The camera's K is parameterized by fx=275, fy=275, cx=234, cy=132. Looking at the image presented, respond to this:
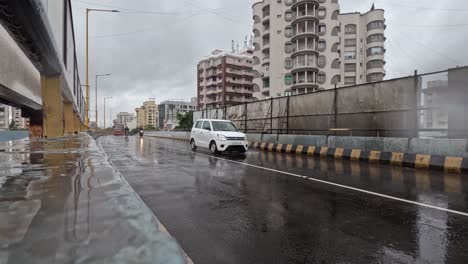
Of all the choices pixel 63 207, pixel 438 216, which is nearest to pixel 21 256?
pixel 63 207

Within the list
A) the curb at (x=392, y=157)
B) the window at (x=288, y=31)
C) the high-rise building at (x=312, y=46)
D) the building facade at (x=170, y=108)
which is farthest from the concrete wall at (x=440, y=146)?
the building facade at (x=170, y=108)

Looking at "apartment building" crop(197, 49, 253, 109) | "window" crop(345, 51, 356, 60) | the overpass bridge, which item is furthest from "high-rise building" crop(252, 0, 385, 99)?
the overpass bridge

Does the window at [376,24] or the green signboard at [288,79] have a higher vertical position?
the window at [376,24]

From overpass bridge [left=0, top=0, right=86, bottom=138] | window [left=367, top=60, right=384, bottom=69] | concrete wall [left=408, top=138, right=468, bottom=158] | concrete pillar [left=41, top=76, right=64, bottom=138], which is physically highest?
window [left=367, top=60, right=384, bottom=69]

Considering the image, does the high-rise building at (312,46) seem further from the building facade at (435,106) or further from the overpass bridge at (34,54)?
the building facade at (435,106)

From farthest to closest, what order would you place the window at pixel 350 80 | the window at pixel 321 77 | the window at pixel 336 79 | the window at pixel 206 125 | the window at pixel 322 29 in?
the window at pixel 350 80
the window at pixel 322 29
the window at pixel 336 79
the window at pixel 321 77
the window at pixel 206 125

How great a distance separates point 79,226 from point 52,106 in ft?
72.1

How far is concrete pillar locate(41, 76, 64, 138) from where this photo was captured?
67.2 feet

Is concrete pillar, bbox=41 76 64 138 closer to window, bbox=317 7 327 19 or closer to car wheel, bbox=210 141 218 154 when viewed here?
car wheel, bbox=210 141 218 154

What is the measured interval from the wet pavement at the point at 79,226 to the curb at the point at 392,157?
9.64 meters

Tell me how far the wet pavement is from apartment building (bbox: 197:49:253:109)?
7562cm

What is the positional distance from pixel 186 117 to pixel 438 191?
74340 mm

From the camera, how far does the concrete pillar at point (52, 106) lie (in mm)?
20484

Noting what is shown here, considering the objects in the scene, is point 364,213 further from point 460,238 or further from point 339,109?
point 339,109
